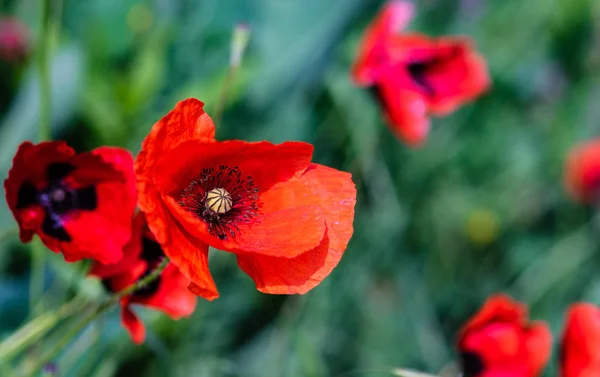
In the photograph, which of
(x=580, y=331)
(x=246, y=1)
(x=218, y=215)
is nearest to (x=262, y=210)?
(x=218, y=215)

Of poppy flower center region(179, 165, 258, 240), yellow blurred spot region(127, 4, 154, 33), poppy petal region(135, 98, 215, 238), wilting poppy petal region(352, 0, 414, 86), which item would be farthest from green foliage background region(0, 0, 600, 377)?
poppy petal region(135, 98, 215, 238)

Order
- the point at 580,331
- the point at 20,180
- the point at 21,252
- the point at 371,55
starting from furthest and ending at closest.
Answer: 1. the point at 21,252
2. the point at 371,55
3. the point at 580,331
4. the point at 20,180

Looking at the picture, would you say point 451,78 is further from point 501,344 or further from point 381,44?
point 501,344

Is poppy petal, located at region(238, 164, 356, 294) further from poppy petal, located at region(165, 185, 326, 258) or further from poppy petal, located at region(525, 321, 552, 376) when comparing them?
poppy petal, located at region(525, 321, 552, 376)

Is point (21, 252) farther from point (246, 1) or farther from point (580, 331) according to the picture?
point (580, 331)

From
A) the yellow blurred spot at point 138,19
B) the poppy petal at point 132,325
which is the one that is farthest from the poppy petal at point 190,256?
the yellow blurred spot at point 138,19
